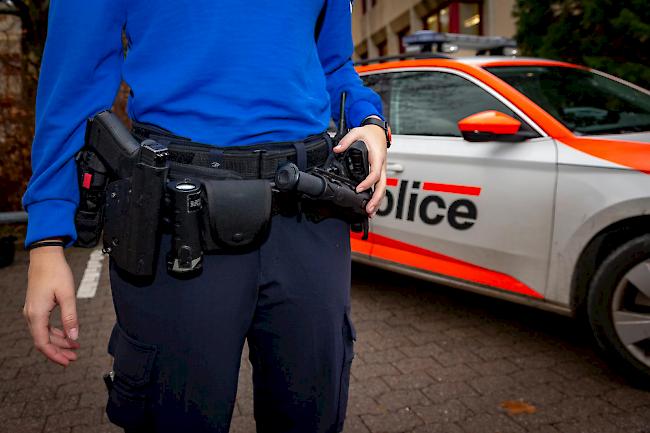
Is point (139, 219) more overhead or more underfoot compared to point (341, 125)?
more underfoot

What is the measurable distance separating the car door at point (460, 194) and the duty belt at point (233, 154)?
2.10 meters

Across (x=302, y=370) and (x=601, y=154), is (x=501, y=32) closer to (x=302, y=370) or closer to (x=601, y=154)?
(x=601, y=154)

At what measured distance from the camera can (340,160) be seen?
131 centimetres

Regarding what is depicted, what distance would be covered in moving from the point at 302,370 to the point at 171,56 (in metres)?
0.68

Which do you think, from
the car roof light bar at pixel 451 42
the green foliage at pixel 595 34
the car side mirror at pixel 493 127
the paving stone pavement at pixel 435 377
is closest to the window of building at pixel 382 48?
the green foliage at pixel 595 34

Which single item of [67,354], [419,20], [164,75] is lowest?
[67,354]

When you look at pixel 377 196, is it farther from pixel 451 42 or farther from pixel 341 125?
pixel 451 42

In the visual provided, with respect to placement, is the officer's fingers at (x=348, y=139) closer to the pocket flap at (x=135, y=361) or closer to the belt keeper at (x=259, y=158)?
the belt keeper at (x=259, y=158)

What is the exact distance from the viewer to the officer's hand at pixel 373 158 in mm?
1264

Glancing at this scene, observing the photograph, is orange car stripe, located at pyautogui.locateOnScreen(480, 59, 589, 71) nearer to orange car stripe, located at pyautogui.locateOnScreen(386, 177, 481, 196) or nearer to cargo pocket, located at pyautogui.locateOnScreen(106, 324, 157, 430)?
orange car stripe, located at pyautogui.locateOnScreen(386, 177, 481, 196)

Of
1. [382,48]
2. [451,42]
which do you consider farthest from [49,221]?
[382,48]

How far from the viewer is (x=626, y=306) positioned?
2.76m

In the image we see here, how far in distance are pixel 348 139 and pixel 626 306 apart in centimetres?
210

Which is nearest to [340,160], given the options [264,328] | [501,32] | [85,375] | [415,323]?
[264,328]
